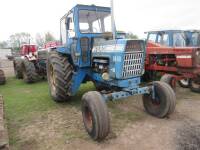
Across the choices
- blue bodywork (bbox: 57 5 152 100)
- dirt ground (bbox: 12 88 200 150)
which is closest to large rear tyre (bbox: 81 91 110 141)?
dirt ground (bbox: 12 88 200 150)

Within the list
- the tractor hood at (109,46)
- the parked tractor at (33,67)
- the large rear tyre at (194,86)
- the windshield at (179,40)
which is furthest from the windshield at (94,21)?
the parked tractor at (33,67)

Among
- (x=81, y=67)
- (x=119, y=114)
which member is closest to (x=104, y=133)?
(x=119, y=114)

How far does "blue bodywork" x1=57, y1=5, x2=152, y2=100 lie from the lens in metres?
4.47

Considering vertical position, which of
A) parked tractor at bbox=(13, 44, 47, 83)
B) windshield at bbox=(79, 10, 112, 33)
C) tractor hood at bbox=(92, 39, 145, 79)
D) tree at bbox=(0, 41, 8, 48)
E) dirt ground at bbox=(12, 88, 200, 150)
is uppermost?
tree at bbox=(0, 41, 8, 48)

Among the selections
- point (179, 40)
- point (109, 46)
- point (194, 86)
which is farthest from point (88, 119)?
point (179, 40)

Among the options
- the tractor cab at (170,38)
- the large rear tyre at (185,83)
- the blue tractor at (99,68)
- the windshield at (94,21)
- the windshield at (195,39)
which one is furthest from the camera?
the windshield at (195,39)

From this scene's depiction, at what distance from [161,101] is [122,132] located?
45.2 inches

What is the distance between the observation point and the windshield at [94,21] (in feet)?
18.1

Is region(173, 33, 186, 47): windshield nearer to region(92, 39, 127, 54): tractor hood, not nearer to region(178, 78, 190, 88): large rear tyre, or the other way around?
region(178, 78, 190, 88): large rear tyre

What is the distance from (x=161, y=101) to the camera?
4.76 metres

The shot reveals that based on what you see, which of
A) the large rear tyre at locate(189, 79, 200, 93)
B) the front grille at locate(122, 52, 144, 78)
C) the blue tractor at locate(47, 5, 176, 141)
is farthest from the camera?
the large rear tyre at locate(189, 79, 200, 93)

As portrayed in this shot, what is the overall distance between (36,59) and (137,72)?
23.2ft

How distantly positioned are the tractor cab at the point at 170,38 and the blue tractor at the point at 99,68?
3.92 meters

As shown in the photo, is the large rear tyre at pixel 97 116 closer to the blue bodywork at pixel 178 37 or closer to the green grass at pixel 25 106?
the green grass at pixel 25 106
